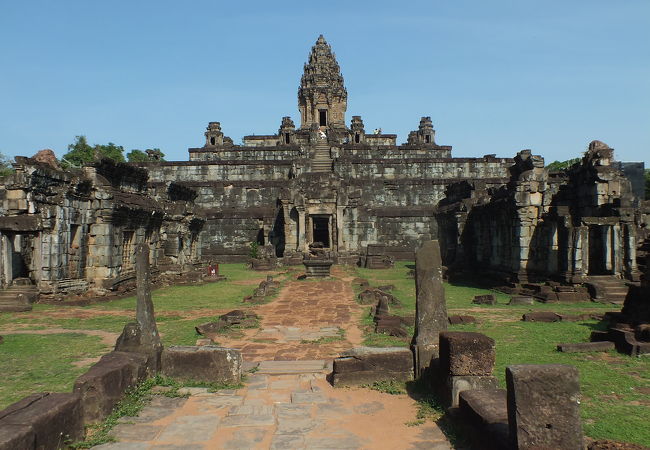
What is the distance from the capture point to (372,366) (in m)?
6.81

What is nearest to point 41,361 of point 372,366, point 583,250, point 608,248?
point 372,366

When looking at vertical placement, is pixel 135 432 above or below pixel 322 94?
below

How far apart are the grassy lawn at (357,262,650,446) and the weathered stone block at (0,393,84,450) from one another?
17.3 feet

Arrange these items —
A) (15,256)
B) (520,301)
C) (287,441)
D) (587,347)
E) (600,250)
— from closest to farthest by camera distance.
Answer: (287,441)
(587,347)
(520,301)
(600,250)
(15,256)

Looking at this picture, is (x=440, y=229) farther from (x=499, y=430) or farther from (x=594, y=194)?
(x=499, y=430)

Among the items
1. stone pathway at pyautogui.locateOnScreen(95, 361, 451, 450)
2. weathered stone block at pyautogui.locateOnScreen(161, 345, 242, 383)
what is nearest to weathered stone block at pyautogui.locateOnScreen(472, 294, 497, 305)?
stone pathway at pyautogui.locateOnScreen(95, 361, 451, 450)

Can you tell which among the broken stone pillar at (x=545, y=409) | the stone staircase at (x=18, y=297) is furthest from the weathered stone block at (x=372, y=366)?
the stone staircase at (x=18, y=297)

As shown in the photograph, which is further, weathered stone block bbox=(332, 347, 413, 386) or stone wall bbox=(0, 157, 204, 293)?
stone wall bbox=(0, 157, 204, 293)

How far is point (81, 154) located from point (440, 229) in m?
42.0

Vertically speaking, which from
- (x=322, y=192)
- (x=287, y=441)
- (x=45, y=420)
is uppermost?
(x=322, y=192)

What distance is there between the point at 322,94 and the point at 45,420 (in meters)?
47.7

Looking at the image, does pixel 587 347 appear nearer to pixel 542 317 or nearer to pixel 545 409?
pixel 542 317

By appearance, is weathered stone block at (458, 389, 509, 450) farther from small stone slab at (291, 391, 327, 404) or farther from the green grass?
the green grass

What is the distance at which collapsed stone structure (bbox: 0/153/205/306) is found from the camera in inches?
571
